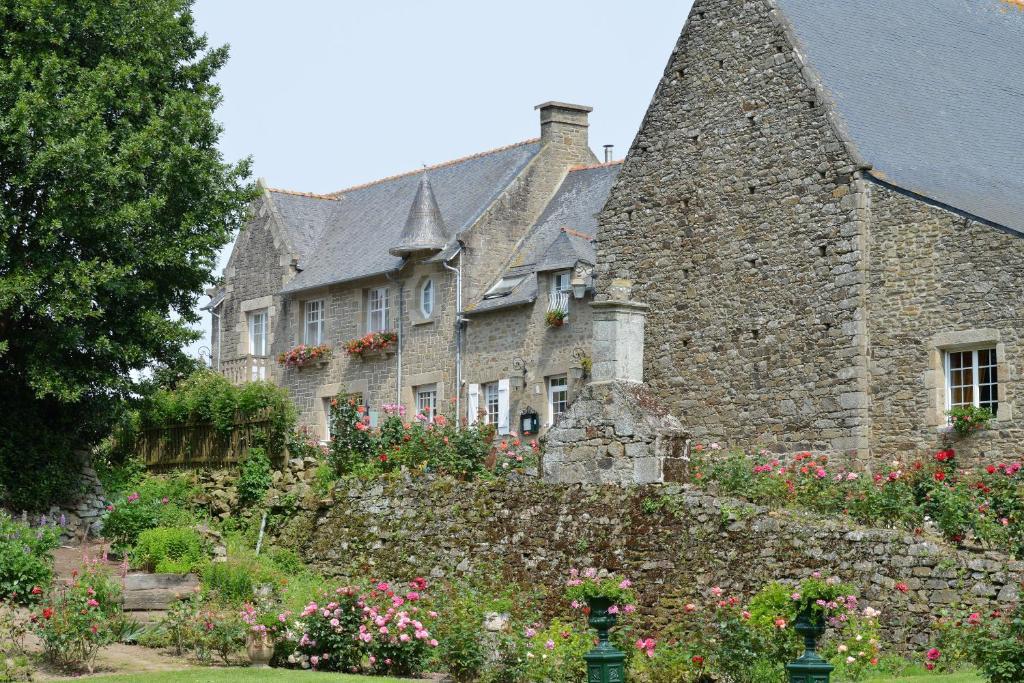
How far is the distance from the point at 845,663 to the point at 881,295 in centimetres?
788

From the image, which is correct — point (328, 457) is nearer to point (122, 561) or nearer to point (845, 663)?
point (122, 561)

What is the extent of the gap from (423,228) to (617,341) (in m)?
12.8

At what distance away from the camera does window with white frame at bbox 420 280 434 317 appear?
31.0m

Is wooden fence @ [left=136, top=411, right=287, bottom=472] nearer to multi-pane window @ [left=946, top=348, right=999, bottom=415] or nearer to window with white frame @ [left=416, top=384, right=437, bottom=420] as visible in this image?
window with white frame @ [left=416, top=384, right=437, bottom=420]

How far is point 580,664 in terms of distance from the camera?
1520 cm

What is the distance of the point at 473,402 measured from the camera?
2959cm

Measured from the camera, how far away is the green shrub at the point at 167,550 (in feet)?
64.1

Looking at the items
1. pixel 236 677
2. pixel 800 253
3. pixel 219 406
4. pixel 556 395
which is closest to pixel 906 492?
pixel 800 253

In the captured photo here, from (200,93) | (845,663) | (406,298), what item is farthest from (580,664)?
(406,298)

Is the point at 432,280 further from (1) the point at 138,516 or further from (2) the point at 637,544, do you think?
(2) the point at 637,544

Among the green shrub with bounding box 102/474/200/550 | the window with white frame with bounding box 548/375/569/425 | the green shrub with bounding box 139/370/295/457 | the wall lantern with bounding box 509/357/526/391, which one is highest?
the wall lantern with bounding box 509/357/526/391

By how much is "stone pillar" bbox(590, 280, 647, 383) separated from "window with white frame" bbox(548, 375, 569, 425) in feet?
28.5

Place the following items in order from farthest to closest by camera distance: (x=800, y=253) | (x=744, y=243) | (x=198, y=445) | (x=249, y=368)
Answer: (x=249, y=368), (x=198, y=445), (x=744, y=243), (x=800, y=253)

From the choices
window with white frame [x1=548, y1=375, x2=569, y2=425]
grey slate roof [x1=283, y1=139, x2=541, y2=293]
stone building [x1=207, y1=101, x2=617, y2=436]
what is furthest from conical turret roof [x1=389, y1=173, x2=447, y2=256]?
window with white frame [x1=548, y1=375, x2=569, y2=425]
